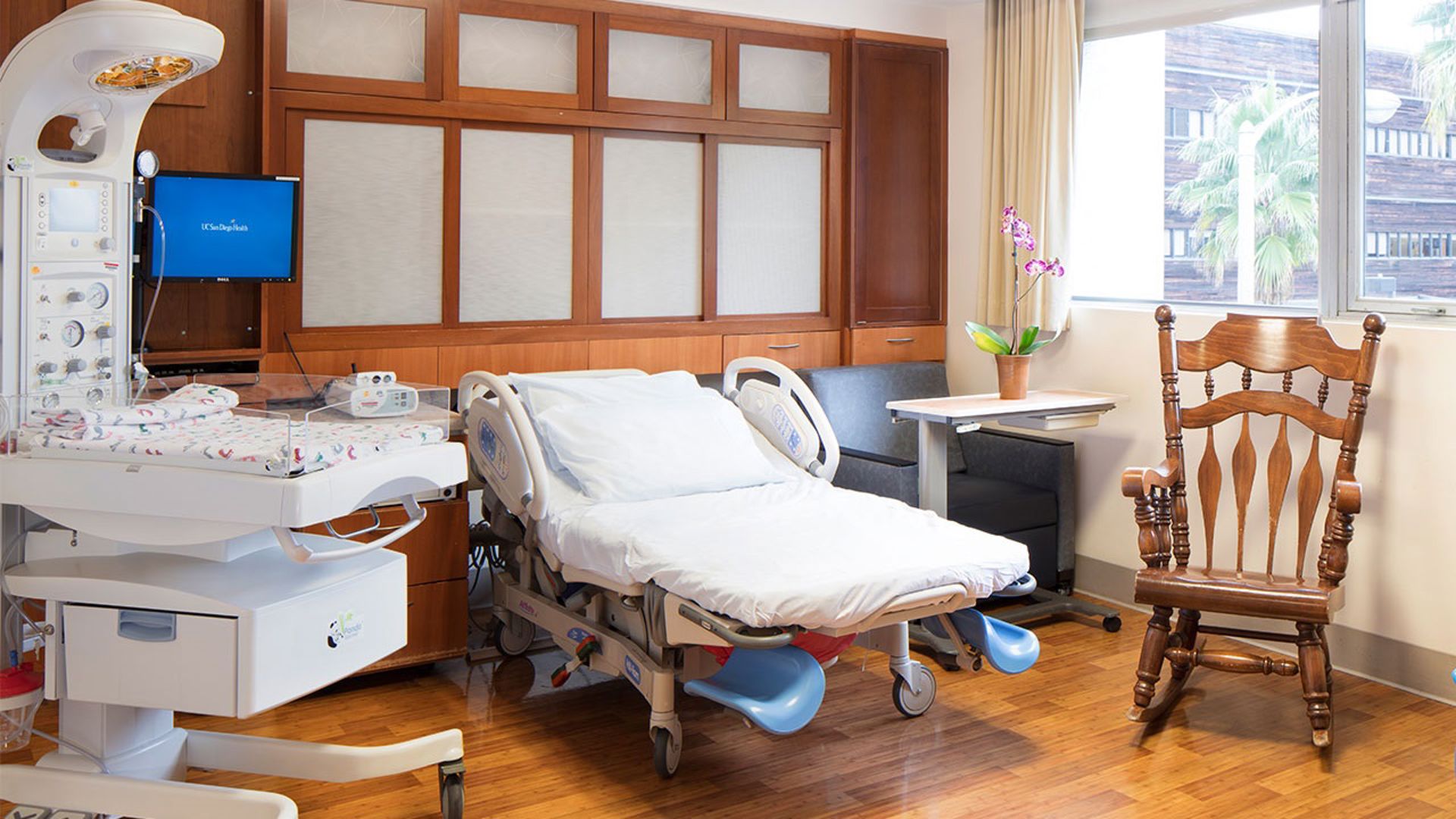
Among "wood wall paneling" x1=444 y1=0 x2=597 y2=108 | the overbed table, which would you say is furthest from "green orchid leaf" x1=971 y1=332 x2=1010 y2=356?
"wood wall paneling" x1=444 y1=0 x2=597 y2=108

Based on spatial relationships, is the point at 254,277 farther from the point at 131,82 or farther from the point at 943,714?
the point at 943,714

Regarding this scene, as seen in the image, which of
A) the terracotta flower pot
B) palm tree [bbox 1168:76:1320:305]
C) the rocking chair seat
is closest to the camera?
the rocking chair seat

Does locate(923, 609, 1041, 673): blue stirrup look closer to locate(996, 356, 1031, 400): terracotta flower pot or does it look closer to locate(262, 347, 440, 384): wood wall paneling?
locate(996, 356, 1031, 400): terracotta flower pot

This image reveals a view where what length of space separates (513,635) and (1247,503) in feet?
7.96

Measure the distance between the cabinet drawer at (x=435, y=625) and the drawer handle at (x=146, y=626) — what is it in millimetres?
1413

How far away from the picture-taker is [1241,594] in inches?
141

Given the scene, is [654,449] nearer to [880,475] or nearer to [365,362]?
[880,475]

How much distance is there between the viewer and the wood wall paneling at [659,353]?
4.85 m

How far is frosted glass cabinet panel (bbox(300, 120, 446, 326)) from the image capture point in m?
4.24

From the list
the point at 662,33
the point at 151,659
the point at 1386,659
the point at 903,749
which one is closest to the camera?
the point at 151,659

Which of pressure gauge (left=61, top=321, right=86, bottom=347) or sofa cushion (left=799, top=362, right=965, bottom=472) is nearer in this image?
pressure gauge (left=61, top=321, right=86, bottom=347)

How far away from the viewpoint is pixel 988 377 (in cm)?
554

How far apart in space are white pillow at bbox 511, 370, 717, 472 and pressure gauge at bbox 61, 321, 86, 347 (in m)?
1.27

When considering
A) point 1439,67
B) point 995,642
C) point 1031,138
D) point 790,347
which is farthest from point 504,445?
point 1439,67
